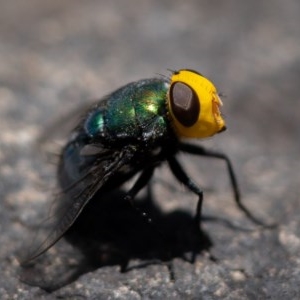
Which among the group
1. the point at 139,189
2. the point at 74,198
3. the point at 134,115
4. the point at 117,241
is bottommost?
the point at 117,241

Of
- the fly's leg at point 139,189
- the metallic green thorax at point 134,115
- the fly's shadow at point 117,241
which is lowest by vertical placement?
the fly's shadow at point 117,241

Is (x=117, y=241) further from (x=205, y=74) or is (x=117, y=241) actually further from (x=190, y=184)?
(x=205, y=74)

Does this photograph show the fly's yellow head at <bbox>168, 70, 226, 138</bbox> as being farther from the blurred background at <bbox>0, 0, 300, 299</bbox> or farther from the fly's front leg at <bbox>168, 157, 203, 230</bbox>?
the blurred background at <bbox>0, 0, 300, 299</bbox>

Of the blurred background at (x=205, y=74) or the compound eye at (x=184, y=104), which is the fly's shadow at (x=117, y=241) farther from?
the compound eye at (x=184, y=104)

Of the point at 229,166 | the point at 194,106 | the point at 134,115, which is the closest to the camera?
the point at 194,106

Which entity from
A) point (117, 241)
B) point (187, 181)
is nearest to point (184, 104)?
point (187, 181)

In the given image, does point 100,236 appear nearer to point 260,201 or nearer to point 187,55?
point 260,201

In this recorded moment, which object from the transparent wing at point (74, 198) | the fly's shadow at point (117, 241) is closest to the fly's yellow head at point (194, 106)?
the transparent wing at point (74, 198)
